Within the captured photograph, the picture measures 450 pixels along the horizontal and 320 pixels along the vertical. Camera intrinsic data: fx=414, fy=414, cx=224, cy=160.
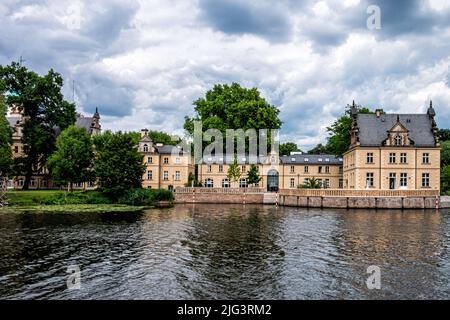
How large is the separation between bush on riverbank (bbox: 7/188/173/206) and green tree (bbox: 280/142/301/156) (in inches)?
2128

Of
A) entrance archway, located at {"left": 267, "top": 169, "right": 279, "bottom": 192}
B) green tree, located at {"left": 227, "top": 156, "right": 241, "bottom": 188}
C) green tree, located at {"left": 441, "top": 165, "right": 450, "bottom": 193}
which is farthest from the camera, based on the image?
entrance archway, located at {"left": 267, "top": 169, "right": 279, "bottom": 192}

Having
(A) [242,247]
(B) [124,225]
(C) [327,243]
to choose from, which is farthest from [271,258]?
(B) [124,225]

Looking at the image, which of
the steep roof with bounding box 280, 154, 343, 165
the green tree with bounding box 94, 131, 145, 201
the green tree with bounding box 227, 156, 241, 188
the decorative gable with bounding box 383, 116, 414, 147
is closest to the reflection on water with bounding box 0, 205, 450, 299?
the green tree with bounding box 94, 131, 145, 201

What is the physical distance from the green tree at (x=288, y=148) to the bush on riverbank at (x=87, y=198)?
5405cm

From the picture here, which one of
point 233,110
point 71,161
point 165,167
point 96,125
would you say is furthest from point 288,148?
point 71,161

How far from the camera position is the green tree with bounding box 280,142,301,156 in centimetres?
10811

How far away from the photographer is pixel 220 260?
19828 mm

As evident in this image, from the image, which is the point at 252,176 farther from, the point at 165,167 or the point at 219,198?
the point at 165,167

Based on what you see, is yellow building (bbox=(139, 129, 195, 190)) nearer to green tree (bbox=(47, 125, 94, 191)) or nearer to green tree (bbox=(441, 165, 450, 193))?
green tree (bbox=(47, 125, 94, 191))

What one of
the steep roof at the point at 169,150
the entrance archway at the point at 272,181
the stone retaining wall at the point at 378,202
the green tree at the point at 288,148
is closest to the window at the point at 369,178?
the stone retaining wall at the point at 378,202

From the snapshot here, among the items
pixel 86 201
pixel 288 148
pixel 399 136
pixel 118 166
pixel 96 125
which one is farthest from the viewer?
pixel 288 148

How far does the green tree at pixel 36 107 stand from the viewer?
6303 cm

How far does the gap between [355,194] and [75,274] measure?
4407 cm

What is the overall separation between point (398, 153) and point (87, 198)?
45.5 metres
